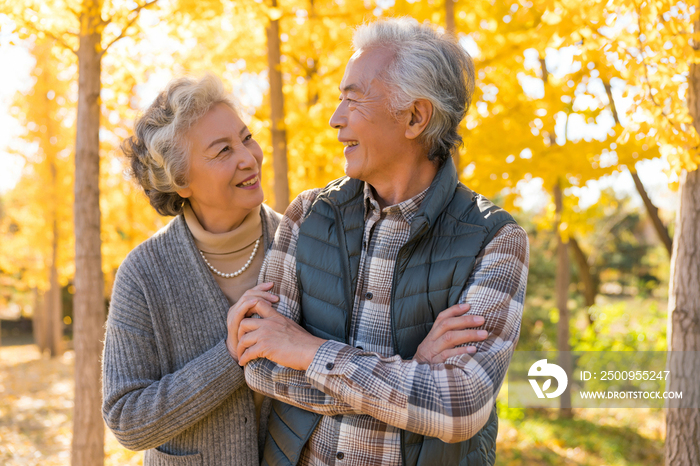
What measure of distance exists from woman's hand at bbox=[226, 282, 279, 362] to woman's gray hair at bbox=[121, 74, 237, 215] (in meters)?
0.64

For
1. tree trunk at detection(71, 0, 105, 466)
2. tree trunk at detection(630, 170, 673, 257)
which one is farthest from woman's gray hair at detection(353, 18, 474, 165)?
tree trunk at detection(630, 170, 673, 257)

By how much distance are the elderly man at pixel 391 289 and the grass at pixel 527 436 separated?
427cm

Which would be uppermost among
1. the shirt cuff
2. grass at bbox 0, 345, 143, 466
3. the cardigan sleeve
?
the shirt cuff

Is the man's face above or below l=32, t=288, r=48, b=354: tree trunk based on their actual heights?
above

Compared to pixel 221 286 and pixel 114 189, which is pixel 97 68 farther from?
pixel 114 189

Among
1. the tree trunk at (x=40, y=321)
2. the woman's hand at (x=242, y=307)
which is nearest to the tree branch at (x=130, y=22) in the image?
the woman's hand at (x=242, y=307)

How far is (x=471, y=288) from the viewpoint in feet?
5.36

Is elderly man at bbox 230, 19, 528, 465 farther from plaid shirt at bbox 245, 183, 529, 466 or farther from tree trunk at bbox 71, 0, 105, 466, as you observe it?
tree trunk at bbox 71, 0, 105, 466

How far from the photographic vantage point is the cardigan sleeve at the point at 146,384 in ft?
6.23

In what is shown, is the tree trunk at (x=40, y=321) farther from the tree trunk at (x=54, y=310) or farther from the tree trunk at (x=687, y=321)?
the tree trunk at (x=687, y=321)

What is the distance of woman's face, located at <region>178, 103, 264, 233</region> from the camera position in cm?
221

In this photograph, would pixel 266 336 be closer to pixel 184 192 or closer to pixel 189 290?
pixel 189 290

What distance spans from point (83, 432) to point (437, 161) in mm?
3193

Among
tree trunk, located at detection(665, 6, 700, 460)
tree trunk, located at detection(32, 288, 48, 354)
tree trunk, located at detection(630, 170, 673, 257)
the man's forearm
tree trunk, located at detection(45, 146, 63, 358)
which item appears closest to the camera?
→ the man's forearm
